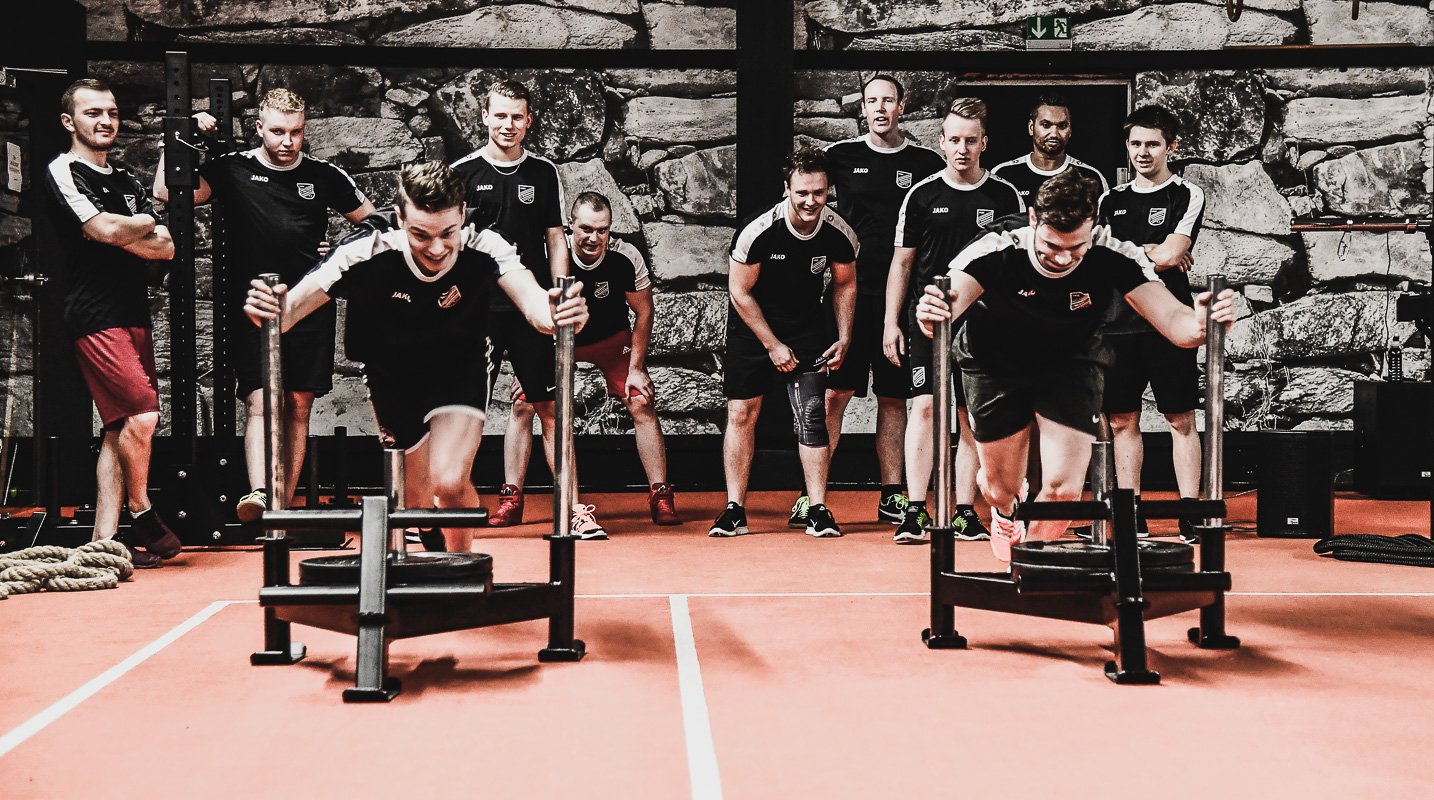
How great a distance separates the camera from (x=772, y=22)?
738cm

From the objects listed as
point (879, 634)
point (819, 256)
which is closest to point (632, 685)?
point (879, 634)

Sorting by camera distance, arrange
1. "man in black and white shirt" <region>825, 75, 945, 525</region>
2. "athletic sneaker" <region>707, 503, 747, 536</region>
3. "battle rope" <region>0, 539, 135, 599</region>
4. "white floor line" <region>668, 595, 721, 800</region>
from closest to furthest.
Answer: "white floor line" <region>668, 595, 721, 800</region> → "battle rope" <region>0, 539, 135, 599</region> → "athletic sneaker" <region>707, 503, 747, 536</region> → "man in black and white shirt" <region>825, 75, 945, 525</region>

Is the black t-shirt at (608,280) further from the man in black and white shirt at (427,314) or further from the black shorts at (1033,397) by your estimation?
the black shorts at (1033,397)

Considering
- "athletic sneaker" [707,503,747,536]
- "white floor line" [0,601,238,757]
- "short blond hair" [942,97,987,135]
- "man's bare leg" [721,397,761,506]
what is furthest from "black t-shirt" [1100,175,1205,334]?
"white floor line" [0,601,238,757]

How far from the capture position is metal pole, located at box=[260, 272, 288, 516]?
3.36m

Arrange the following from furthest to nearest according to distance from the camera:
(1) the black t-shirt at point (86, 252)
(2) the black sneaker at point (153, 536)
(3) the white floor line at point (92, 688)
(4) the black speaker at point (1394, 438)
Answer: (4) the black speaker at point (1394, 438)
(2) the black sneaker at point (153, 536)
(1) the black t-shirt at point (86, 252)
(3) the white floor line at point (92, 688)

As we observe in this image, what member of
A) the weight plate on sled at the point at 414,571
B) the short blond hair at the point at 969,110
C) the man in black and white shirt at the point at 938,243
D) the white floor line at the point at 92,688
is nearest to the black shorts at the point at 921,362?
the man in black and white shirt at the point at 938,243

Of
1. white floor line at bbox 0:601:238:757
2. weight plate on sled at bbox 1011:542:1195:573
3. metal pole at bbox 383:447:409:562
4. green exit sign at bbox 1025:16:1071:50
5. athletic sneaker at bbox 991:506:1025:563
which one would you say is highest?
green exit sign at bbox 1025:16:1071:50

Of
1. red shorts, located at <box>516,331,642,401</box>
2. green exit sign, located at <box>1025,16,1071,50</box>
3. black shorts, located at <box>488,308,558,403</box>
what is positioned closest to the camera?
black shorts, located at <box>488,308,558,403</box>

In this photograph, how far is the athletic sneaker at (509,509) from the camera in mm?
6086

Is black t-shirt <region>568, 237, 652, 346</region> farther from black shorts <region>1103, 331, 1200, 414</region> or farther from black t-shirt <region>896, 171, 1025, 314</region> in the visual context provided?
black shorts <region>1103, 331, 1200, 414</region>

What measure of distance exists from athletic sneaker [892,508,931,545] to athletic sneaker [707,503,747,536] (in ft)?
2.44

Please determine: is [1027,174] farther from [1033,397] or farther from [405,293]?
[405,293]

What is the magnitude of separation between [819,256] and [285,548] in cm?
316
